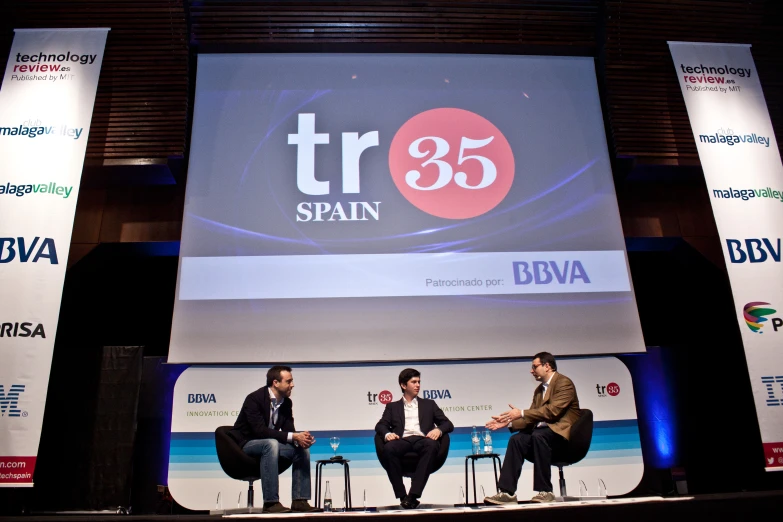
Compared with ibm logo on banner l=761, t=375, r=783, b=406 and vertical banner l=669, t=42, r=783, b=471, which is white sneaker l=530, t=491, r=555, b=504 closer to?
vertical banner l=669, t=42, r=783, b=471

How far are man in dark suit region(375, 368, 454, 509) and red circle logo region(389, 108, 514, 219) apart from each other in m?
1.60

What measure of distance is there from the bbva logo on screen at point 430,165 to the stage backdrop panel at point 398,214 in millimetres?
13

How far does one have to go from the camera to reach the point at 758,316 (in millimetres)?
4539

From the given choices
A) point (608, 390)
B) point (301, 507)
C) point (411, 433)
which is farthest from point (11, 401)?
point (608, 390)

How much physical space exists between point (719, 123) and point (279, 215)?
3.78m

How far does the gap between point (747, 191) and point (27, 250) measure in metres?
5.49

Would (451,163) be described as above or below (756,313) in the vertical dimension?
above

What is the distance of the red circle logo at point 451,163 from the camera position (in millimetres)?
5223

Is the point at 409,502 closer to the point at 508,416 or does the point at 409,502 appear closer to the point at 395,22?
the point at 508,416

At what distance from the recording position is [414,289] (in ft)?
16.1

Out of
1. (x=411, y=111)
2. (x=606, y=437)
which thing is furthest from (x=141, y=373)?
(x=606, y=437)

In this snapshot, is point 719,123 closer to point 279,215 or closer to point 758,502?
Answer: point 758,502

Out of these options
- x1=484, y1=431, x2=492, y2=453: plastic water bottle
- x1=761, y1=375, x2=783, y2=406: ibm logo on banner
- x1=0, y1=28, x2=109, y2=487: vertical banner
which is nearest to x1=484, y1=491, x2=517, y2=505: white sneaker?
x1=484, y1=431, x2=492, y2=453: plastic water bottle

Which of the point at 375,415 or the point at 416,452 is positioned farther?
the point at 375,415
